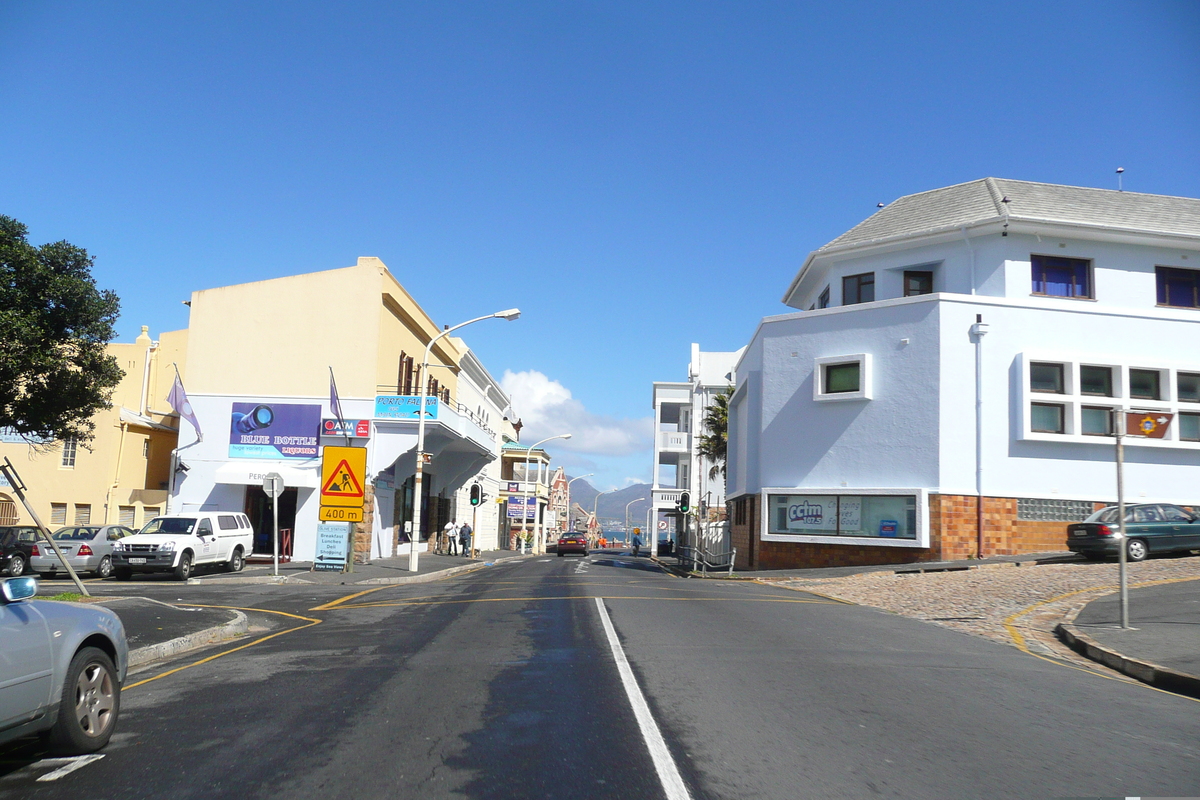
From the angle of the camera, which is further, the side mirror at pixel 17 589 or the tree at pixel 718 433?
the tree at pixel 718 433

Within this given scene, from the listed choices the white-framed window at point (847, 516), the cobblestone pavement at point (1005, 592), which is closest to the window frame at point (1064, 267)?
the white-framed window at point (847, 516)

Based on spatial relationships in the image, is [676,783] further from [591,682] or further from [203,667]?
[203,667]

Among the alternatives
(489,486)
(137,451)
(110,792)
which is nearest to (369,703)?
(110,792)

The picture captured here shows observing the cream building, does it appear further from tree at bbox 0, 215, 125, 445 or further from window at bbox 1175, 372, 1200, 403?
window at bbox 1175, 372, 1200, 403

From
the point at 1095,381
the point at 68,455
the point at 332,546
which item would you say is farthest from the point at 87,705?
the point at 68,455

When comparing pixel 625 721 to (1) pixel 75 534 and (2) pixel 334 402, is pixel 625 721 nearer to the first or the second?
(1) pixel 75 534

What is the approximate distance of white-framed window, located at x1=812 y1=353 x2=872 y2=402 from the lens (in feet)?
92.8

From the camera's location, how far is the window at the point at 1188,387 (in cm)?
2772

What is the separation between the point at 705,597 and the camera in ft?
58.4

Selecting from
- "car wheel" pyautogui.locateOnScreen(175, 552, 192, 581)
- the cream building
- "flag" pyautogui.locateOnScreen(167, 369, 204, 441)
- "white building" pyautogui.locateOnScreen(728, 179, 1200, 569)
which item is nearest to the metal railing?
"white building" pyautogui.locateOnScreen(728, 179, 1200, 569)

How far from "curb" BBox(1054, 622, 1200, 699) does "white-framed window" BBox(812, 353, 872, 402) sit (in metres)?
16.4

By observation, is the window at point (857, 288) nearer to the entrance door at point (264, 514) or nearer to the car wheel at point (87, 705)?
the entrance door at point (264, 514)

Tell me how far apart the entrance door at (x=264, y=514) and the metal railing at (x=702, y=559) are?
14.4 meters

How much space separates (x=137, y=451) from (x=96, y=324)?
549 inches
